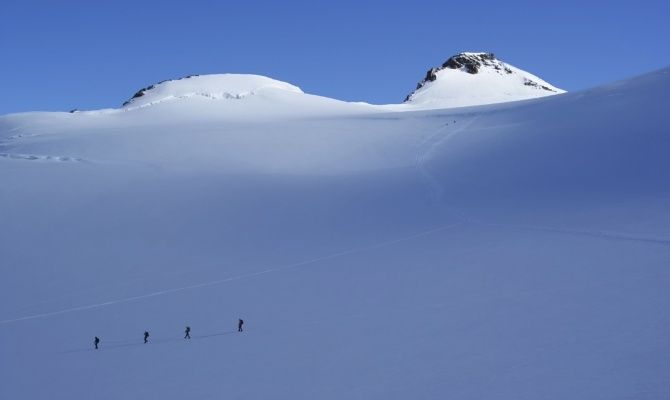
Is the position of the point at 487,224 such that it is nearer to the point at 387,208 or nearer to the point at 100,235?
the point at 387,208

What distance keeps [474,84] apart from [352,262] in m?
88.0

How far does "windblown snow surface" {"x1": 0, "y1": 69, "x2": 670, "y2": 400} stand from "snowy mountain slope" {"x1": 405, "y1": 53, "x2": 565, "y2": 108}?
48621mm

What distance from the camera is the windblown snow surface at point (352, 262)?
41.8 ft

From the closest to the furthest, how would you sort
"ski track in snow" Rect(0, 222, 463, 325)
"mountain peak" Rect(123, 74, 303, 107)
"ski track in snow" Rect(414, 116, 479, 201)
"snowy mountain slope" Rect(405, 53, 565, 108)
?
"ski track in snow" Rect(0, 222, 463, 325) < "ski track in snow" Rect(414, 116, 479, 201) < "mountain peak" Rect(123, 74, 303, 107) < "snowy mountain slope" Rect(405, 53, 565, 108)

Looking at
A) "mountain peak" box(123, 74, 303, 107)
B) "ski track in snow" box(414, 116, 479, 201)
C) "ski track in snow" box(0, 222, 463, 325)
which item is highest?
"mountain peak" box(123, 74, 303, 107)

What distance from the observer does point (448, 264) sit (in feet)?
63.9

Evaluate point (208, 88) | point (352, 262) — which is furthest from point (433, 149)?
point (208, 88)

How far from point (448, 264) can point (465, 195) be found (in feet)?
34.3

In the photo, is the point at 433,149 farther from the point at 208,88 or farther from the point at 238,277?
the point at 208,88

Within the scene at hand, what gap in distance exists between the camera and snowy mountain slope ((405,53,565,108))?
9444 cm

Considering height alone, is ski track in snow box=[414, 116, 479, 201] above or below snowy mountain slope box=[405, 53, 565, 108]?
below

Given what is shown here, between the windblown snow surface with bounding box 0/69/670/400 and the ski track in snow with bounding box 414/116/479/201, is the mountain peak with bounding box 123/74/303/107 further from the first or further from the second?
the ski track in snow with bounding box 414/116/479/201

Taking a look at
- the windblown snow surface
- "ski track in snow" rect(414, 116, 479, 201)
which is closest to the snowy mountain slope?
"ski track in snow" rect(414, 116, 479, 201)

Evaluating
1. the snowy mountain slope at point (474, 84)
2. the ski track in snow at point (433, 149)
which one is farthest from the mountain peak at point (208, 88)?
the ski track in snow at point (433, 149)
